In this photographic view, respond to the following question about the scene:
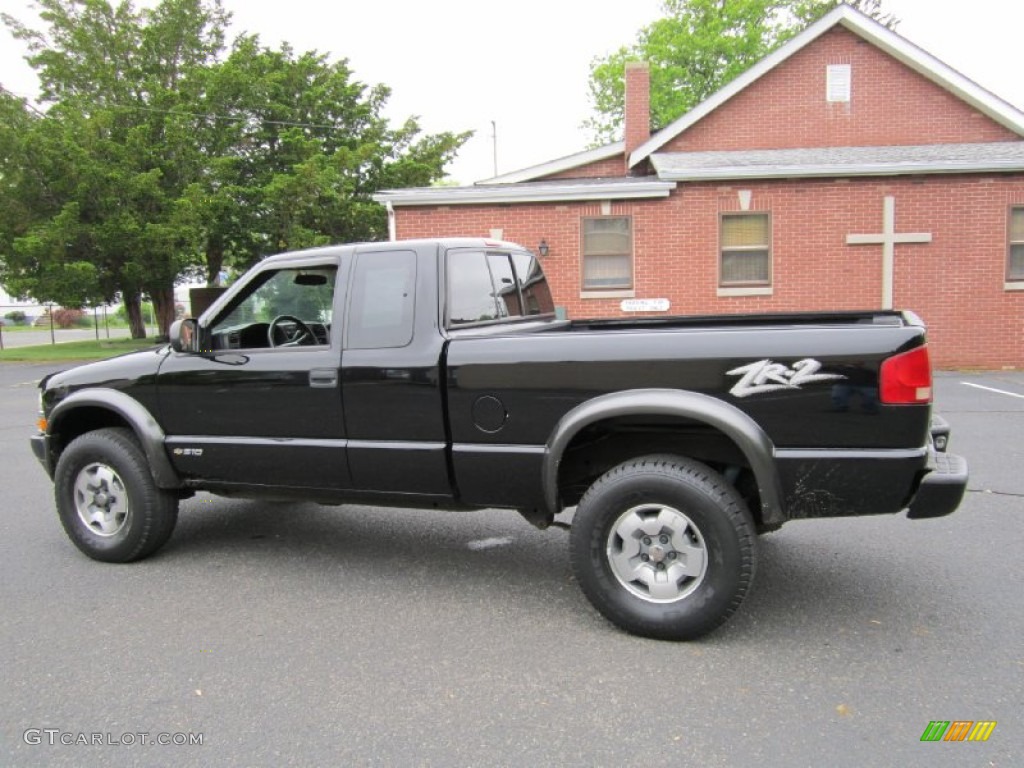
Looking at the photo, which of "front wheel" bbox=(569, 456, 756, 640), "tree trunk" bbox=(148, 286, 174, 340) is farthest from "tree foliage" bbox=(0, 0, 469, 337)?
"front wheel" bbox=(569, 456, 756, 640)

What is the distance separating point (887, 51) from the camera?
15172 millimetres

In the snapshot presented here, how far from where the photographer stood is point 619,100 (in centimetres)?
4456

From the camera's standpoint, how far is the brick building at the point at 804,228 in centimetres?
1328

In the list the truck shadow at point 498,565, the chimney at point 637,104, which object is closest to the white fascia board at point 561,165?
the chimney at point 637,104

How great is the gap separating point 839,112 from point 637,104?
4469 millimetres

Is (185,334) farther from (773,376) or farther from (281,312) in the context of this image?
(773,376)

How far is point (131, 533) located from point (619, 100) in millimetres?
44948

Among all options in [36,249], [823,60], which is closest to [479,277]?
[823,60]

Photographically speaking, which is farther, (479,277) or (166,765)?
(479,277)

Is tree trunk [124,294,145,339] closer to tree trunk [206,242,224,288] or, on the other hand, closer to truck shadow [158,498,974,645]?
tree trunk [206,242,224,288]

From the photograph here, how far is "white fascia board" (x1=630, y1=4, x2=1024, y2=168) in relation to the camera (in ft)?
48.3

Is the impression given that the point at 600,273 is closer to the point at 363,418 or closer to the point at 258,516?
the point at 258,516

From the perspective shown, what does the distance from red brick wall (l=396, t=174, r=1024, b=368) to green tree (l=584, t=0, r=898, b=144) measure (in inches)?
1112

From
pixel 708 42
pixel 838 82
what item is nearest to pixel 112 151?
pixel 838 82
